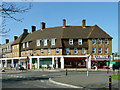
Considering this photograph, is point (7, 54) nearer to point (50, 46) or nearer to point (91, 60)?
point (50, 46)

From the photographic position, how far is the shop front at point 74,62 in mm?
51647

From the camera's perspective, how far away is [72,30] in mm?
54688

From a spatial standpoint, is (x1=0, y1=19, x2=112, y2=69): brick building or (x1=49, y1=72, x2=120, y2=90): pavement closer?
(x1=49, y1=72, x2=120, y2=90): pavement

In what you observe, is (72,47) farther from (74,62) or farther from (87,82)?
(87,82)

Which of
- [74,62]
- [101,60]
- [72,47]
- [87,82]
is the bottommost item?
[74,62]

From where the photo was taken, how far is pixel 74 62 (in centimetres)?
5219

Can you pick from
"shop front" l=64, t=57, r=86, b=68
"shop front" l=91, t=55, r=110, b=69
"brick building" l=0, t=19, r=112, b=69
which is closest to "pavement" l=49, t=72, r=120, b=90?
"brick building" l=0, t=19, r=112, b=69

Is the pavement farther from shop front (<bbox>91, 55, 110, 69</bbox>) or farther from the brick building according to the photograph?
shop front (<bbox>91, 55, 110, 69</bbox>)

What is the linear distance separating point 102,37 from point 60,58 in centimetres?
1217

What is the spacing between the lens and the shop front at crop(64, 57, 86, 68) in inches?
2033

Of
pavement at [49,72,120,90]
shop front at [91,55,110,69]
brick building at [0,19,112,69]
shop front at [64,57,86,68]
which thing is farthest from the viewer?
shop front at [64,57,86,68]

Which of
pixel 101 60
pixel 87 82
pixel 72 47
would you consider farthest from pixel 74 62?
pixel 87 82

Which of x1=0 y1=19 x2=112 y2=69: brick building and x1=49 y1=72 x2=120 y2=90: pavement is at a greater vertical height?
x1=0 y1=19 x2=112 y2=69: brick building

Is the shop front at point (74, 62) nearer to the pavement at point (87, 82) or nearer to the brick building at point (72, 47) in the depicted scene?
the brick building at point (72, 47)
